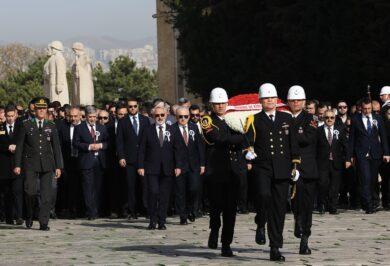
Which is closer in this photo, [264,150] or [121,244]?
[264,150]

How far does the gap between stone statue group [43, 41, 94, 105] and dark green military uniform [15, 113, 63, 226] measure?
17962 mm

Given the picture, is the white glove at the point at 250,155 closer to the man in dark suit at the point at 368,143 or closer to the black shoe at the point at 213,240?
the black shoe at the point at 213,240

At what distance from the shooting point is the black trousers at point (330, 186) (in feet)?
76.2

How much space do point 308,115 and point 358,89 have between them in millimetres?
19463

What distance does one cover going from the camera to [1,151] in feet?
75.5

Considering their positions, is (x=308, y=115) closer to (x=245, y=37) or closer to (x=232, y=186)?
(x=232, y=186)

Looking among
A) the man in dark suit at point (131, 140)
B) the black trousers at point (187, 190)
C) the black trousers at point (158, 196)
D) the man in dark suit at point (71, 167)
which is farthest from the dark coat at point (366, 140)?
the man in dark suit at point (71, 167)

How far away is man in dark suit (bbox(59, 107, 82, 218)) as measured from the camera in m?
Result: 24.3

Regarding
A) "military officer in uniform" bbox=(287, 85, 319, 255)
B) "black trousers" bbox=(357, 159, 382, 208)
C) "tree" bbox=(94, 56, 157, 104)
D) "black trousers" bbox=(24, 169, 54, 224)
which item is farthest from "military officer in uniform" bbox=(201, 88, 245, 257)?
"tree" bbox=(94, 56, 157, 104)

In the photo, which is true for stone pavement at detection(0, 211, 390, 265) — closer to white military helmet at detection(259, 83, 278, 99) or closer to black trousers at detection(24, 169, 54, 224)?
black trousers at detection(24, 169, 54, 224)

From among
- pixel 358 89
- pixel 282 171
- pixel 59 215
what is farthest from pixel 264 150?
pixel 358 89

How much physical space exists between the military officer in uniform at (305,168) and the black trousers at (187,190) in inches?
227

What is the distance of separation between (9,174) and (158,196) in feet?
11.0

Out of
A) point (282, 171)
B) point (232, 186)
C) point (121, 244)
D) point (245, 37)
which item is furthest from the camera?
point (245, 37)
